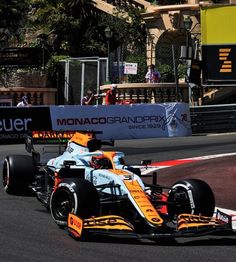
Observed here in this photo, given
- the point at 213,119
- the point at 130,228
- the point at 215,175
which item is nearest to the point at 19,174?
the point at 130,228

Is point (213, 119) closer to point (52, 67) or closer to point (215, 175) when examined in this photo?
point (215, 175)

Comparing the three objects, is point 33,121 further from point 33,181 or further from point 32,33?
point 32,33

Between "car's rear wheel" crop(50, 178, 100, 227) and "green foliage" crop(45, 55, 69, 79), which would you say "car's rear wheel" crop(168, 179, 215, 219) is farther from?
"green foliage" crop(45, 55, 69, 79)

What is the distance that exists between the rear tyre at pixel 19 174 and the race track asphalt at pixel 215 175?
2.69m

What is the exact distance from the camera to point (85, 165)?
30.6 ft

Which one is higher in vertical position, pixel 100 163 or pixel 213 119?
pixel 100 163

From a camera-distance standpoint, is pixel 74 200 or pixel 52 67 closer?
pixel 74 200

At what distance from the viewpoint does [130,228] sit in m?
7.66

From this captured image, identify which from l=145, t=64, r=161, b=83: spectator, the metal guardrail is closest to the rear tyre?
the metal guardrail

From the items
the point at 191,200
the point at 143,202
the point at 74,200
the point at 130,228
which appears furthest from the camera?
the point at 191,200

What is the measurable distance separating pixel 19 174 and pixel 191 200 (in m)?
3.33

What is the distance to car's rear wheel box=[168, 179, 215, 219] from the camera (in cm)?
851

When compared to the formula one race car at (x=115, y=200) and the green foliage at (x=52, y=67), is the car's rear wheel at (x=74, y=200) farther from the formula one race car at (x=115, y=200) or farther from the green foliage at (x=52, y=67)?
the green foliage at (x=52, y=67)

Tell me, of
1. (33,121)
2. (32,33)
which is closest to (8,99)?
(32,33)
